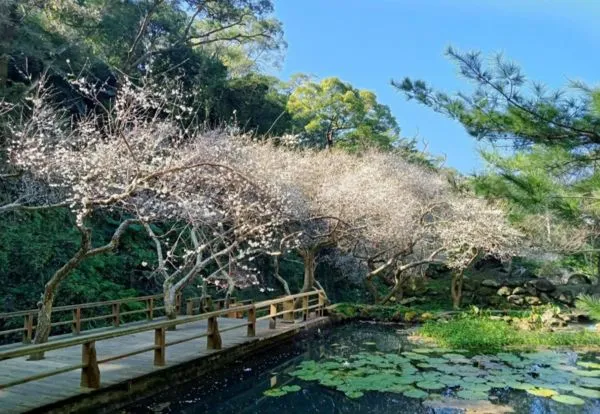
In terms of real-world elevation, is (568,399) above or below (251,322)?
below

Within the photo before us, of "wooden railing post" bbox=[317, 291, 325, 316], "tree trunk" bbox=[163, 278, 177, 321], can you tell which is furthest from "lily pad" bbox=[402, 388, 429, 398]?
"wooden railing post" bbox=[317, 291, 325, 316]

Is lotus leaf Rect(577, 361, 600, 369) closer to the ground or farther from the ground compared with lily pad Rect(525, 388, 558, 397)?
closer to the ground

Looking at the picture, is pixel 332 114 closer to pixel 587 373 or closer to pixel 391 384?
pixel 587 373

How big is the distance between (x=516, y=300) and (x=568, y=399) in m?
14.1

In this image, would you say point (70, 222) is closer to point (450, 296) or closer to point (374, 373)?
point (374, 373)

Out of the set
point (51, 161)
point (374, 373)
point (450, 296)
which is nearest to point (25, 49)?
point (51, 161)

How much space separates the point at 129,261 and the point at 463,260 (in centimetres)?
1067

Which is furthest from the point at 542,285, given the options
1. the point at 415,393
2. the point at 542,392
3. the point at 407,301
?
the point at 415,393

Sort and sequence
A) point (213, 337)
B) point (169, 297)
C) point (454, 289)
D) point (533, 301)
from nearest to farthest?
point (213, 337)
point (169, 297)
point (454, 289)
point (533, 301)

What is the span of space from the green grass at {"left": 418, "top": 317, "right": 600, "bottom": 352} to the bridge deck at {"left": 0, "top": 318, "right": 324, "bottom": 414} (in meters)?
4.06

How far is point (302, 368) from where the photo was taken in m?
8.26

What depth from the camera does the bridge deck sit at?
5238 millimetres

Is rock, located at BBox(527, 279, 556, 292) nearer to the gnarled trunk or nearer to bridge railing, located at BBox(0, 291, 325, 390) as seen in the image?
bridge railing, located at BBox(0, 291, 325, 390)

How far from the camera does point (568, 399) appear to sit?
6469 mm
